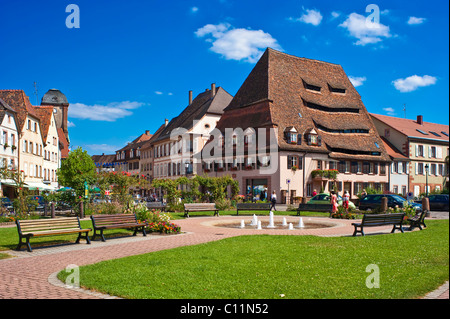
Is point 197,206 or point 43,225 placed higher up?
point 43,225

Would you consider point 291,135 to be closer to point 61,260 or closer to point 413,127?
point 413,127

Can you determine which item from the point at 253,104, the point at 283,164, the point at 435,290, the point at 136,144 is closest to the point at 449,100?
the point at 435,290

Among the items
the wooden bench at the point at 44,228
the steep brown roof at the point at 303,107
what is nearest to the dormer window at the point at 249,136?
the steep brown roof at the point at 303,107

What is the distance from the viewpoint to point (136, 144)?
99.9 meters

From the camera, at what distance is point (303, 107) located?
183 ft

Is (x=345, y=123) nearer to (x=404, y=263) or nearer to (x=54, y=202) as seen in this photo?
(x=54, y=202)

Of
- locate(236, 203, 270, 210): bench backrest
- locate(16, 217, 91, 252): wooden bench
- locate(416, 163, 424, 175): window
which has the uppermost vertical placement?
locate(416, 163, 424, 175): window

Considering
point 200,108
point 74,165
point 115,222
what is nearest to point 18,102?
point 74,165

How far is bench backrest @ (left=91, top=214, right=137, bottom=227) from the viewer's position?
1528 cm

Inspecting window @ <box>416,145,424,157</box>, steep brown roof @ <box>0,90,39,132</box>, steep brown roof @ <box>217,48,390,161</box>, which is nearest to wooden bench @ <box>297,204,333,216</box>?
steep brown roof @ <box>217,48,390,161</box>

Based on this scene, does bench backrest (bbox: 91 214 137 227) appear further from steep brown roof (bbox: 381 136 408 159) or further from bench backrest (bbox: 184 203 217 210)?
steep brown roof (bbox: 381 136 408 159)

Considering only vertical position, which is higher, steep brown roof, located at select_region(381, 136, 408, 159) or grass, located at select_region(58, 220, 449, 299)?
steep brown roof, located at select_region(381, 136, 408, 159)

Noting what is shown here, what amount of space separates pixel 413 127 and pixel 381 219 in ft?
181

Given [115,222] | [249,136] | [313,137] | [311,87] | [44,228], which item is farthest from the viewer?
[311,87]
